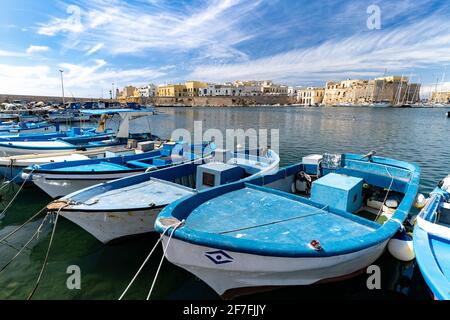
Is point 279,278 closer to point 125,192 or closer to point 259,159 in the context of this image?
point 125,192

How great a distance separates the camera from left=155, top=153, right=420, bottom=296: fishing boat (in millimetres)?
4969

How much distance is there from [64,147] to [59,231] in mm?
9010

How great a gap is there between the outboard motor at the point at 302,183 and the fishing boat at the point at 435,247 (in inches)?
154

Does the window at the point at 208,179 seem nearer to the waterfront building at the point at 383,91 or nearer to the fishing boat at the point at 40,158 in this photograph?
the fishing boat at the point at 40,158

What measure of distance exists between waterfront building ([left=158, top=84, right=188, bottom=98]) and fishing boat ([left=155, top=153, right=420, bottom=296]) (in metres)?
181

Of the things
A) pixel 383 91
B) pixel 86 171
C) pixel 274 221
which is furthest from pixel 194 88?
pixel 274 221

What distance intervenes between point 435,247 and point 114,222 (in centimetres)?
800

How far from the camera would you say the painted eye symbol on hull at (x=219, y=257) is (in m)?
5.03

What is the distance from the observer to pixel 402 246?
627cm

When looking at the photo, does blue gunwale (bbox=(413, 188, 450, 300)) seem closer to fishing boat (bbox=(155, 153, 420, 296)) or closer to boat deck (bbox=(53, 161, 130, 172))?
fishing boat (bbox=(155, 153, 420, 296))

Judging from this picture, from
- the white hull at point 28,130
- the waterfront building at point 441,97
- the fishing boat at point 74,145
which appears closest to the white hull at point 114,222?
the fishing boat at point 74,145

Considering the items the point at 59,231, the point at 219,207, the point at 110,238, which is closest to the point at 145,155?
the point at 59,231
